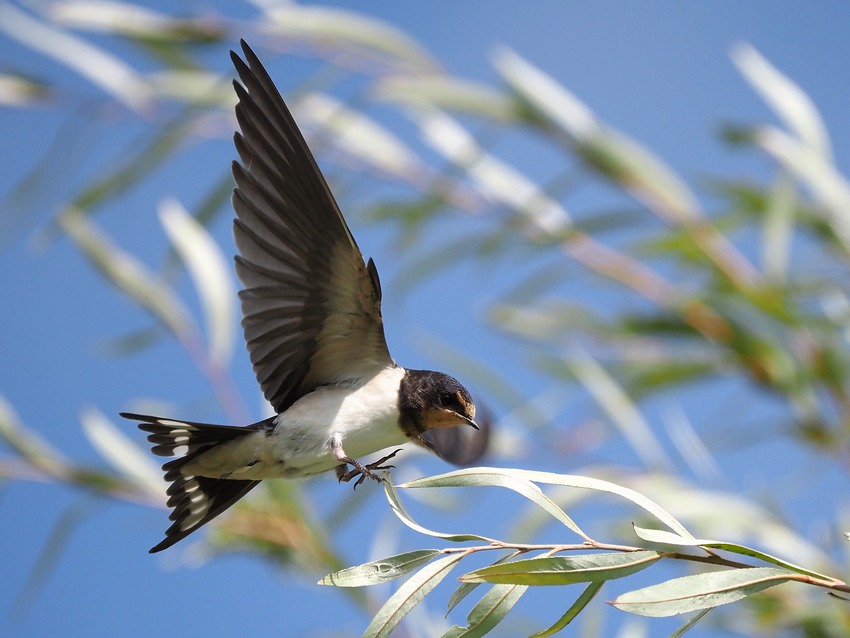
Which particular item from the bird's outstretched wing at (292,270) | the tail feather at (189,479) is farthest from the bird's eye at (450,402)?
the tail feather at (189,479)

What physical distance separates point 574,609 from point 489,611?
73mm

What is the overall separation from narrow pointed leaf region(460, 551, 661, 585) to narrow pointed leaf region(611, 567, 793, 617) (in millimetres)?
33

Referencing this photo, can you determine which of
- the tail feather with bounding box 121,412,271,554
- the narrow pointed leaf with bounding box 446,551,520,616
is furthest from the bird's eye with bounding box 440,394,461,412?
the narrow pointed leaf with bounding box 446,551,520,616

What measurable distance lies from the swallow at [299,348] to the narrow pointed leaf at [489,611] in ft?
1.48

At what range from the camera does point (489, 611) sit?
2.92ft

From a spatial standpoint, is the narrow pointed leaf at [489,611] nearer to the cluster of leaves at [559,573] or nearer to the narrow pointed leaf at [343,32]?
the cluster of leaves at [559,573]

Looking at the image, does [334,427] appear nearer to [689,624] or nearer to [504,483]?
[504,483]

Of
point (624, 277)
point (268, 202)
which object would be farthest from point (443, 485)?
point (624, 277)

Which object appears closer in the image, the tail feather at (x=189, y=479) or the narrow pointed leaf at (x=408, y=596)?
the narrow pointed leaf at (x=408, y=596)

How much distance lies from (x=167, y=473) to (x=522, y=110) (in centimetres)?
106

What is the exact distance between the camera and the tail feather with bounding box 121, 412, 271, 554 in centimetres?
141

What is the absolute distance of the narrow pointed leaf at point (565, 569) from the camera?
82cm

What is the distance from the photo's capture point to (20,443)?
1.97 meters

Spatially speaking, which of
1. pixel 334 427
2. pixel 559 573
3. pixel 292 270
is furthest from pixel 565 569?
pixel 292 270
